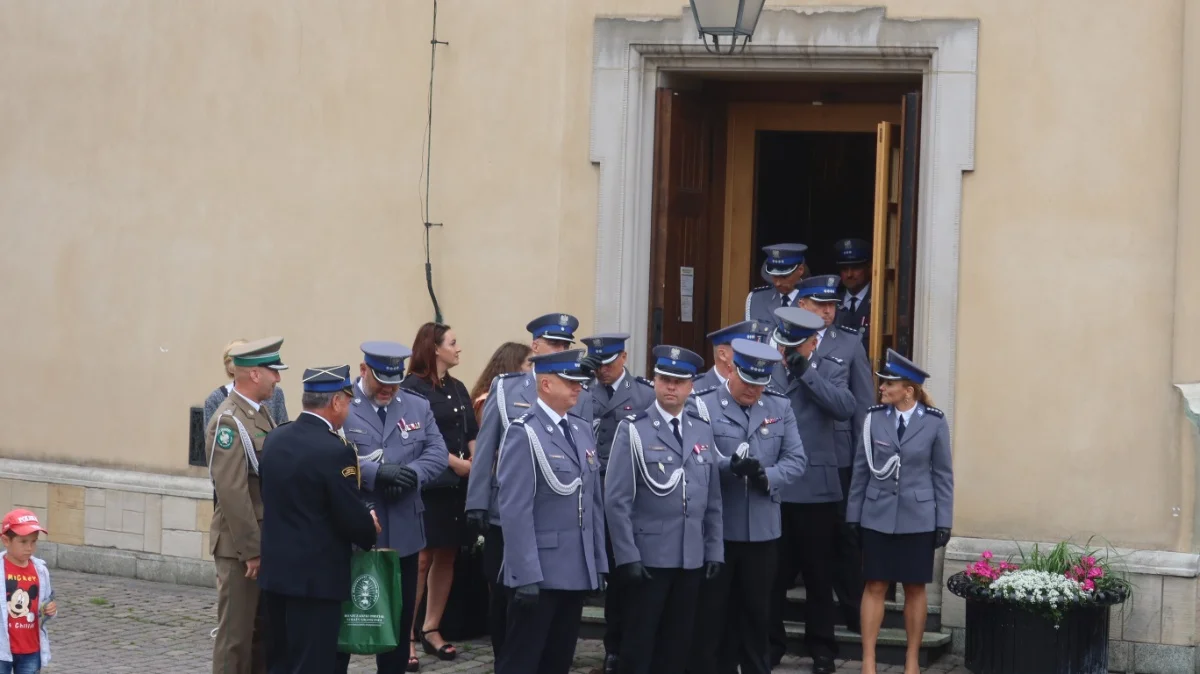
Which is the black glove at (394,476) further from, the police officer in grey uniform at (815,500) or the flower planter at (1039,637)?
the flower planter at (1039,637)

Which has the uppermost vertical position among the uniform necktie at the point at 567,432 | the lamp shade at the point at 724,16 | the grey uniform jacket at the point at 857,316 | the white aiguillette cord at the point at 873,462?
the lamp shade at the point at 724,16

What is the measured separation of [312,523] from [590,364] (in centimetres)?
152

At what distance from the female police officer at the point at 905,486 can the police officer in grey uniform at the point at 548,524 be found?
5.78 ft

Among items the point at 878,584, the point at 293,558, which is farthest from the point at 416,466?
the point at 878,584

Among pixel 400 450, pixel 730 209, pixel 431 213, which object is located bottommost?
pixel 400 450

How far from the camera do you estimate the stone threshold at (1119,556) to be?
889 cm

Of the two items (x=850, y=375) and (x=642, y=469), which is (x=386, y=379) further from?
(x=850, y=375)

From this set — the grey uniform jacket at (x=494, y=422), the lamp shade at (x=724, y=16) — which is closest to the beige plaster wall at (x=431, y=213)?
the lamp shade at (x=724, y=16)

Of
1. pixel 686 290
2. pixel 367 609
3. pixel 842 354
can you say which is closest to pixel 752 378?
pixel 842 354

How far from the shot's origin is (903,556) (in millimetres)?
8359

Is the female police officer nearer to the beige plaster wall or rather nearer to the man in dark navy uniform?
the beige plaster wall

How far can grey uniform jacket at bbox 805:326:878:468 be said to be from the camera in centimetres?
902

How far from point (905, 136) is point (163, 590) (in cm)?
547

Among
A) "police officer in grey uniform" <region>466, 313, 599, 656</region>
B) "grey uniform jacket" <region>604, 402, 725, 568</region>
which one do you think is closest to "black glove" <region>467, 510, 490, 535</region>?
"police officer in grey uniform" <region>466, 313, 599, 656</region>
